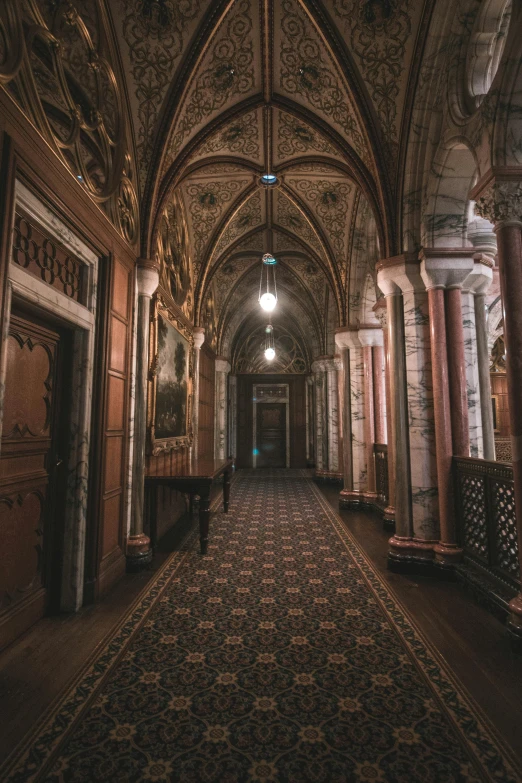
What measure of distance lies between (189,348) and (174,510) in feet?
9.87

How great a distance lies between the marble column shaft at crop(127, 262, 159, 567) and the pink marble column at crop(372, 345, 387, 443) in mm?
4400

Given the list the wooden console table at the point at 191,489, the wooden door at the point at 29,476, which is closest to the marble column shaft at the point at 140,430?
the wooden console table at the point at 191,489

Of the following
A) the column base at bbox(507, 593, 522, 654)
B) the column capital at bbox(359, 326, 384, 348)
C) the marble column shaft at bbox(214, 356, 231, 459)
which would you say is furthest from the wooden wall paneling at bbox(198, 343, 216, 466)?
the column base at bbox(507, 593, 522, 654)

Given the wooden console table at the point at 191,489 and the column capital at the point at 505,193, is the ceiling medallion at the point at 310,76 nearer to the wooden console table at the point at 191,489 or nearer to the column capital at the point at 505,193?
the column capital at the point at 505,193

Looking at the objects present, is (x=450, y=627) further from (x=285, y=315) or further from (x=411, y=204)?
(x=285, y=315)

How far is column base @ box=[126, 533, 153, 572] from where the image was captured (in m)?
4.08

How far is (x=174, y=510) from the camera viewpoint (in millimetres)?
6523

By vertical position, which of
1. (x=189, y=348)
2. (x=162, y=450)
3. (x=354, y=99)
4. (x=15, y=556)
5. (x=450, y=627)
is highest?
(x=354, y=99)

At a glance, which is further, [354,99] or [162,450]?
[162,450]

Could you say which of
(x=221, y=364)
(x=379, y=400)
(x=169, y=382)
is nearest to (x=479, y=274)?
(x=379, y=400)

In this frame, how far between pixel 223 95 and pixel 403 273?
3.16 meters

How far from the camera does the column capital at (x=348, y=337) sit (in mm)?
7664

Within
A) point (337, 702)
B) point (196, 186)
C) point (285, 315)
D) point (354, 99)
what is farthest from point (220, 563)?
point (285, 315)

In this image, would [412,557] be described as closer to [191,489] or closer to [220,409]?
[191,489]
